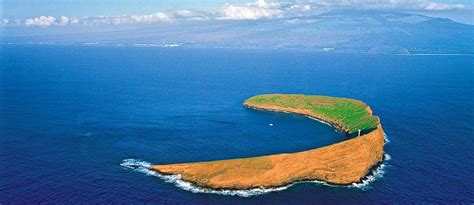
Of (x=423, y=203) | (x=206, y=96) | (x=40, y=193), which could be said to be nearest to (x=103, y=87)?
(x=206, y=96)

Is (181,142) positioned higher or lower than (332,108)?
lower

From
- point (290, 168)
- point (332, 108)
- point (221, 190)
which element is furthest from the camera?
point (332, 108)

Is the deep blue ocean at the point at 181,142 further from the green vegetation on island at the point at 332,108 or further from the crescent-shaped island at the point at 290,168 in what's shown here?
the green vegetation on island at the point at 332,108

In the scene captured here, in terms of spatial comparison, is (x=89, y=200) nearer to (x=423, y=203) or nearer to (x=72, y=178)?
(x=72, y=178)

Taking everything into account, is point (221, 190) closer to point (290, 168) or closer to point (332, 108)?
point (290, 168)

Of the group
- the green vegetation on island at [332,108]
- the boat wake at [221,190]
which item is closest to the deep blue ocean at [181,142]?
the boat wake at [221,190]

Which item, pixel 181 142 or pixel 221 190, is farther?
pixel 181 142

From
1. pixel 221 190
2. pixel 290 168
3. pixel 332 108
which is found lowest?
pixel 221 190

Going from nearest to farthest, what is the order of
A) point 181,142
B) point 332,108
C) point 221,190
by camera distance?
point 221,190 < point 181,142 < point 332,108

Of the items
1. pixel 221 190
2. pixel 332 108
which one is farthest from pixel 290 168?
pixel 332 108
